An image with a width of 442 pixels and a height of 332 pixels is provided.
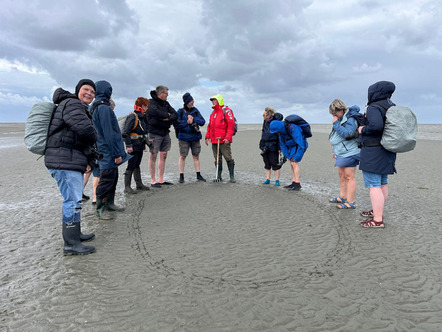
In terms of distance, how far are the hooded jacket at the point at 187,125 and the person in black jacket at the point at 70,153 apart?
4559 millimetres

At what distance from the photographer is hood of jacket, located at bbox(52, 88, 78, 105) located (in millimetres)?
4162

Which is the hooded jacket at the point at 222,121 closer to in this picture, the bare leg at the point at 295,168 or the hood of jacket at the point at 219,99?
the hood of jacket at the point at 219,99

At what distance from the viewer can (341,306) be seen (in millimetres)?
3164

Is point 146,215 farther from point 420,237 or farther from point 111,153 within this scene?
point 420,237

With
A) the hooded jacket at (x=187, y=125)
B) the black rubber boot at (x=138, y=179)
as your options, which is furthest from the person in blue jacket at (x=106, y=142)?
the hooded jacket at (x=187, y=125)

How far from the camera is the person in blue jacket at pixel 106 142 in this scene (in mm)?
5512

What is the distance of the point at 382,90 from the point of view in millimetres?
5098

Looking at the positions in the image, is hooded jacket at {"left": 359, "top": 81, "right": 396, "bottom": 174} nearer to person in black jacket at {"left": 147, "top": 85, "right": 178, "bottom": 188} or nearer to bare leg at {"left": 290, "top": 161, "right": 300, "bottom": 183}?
bare leg at {"left": 290, "top": 161, "right": 300, "bottom": 183}

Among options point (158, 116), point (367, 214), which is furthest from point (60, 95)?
point (367, 214)

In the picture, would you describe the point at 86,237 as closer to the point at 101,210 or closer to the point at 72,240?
A: the point at 72,240

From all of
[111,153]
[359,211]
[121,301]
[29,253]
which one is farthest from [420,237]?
[29,253]

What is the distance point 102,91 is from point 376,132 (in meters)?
5.15

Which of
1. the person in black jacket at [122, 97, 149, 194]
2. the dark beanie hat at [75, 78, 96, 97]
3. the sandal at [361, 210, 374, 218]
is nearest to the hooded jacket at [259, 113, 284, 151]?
the sandal at [361, 210, 374, 218]

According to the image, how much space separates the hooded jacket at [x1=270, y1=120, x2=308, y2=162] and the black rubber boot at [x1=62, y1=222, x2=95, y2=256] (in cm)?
588
